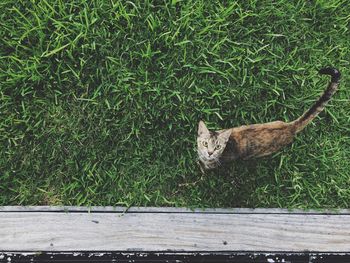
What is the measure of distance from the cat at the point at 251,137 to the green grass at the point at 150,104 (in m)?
0.28

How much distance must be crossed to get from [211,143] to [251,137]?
0.20 metres

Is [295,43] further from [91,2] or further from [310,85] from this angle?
[91,2]

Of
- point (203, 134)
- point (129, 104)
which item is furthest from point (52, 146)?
point (203, 134)

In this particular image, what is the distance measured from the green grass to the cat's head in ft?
0.96

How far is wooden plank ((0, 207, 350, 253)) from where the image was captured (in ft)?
7.55

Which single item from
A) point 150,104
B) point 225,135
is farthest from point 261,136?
point 150,104

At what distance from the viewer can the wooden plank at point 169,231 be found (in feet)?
7.55

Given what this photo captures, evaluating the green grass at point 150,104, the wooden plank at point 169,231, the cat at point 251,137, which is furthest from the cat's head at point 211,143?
the wooden plank at point 169,231

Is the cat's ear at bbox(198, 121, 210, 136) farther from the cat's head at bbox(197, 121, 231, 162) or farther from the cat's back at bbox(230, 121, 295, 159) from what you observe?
the cat's back at bbox(230, 121, 295, 159)

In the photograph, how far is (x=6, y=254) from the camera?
2.27 meters

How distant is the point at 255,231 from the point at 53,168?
1208mm

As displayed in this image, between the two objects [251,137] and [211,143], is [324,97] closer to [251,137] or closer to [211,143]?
[251,137]

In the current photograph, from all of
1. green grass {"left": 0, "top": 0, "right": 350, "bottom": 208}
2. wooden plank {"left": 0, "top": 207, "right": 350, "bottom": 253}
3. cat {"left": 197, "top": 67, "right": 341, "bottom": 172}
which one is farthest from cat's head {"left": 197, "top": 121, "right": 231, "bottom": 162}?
wooden plank {"left": 0, "top": 207, "right": 350, "bottom": 253}

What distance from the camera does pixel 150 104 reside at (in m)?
2.52
